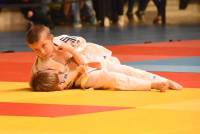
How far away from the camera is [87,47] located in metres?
6.83

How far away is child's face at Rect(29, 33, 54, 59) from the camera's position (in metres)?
6.35

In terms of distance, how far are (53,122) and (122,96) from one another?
133cm

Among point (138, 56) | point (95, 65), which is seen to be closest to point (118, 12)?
point (138, 56)

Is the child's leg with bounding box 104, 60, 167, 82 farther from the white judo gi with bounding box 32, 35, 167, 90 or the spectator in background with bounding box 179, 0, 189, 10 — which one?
the spectator in background with bounding box 179, 0, 189, 10

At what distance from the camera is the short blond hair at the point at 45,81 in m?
6.49

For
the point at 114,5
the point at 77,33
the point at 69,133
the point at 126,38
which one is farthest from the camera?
the point at 114,5

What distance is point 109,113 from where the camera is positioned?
5.33 m

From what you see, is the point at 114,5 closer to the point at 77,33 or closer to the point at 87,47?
the point at 77,33

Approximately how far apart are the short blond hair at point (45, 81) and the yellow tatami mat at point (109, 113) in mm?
97

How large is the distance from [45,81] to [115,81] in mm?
684

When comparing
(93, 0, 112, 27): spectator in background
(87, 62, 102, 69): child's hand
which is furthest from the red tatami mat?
(93, 0, 112, 27): spectator in background

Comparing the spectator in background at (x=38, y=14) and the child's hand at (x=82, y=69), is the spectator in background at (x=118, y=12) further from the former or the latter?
the child's hand at (x=82, y=69)

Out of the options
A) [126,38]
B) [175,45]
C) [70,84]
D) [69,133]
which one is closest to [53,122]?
[69,133]

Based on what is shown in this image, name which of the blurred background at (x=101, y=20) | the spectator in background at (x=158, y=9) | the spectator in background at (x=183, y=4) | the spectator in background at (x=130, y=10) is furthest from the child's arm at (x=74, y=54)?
the spectator in background at (x=183, y=4)
